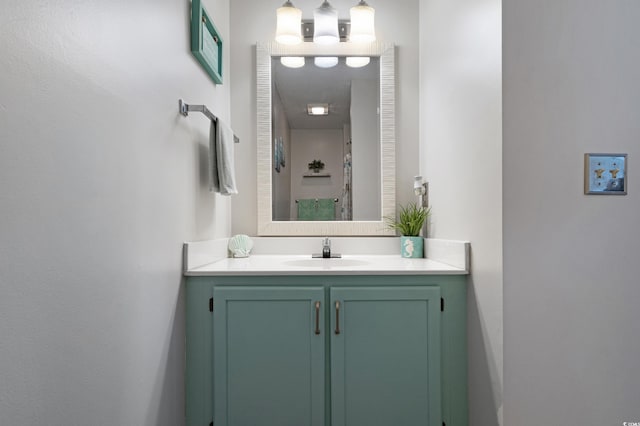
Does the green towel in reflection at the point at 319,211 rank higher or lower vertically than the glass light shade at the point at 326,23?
lower

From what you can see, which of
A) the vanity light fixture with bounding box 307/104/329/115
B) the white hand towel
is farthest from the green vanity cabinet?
the vanity light fixture with bounding box 307/104/329/115

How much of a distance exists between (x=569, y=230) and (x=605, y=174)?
8.9 inches

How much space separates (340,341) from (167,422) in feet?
2.26

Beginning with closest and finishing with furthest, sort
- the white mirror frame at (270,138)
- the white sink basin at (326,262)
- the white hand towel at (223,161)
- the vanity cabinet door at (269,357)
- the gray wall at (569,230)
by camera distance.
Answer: the gray wall at (569,230), the vanity cabinet door at (269,357), the white hand towel at (223,161), the white sink basin at (326,262), the white mirror frame at (270,138)

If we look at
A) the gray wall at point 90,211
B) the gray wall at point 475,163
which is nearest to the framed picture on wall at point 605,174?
the gray wall at point 475,163

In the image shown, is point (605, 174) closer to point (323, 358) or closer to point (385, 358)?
point (385, 358)

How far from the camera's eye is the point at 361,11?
6.47 ft

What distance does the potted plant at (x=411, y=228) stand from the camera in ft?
6.28

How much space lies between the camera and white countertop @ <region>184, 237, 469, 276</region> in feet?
4.71

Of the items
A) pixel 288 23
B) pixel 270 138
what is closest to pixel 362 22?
pixel 288 23

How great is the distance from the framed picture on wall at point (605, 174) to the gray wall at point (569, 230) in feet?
0.08

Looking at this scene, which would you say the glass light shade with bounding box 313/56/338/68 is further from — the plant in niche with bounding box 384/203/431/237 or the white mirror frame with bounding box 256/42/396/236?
the plant in niche with bounding box 384/203/431/237

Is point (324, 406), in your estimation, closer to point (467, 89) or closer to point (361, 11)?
point (467, 89)

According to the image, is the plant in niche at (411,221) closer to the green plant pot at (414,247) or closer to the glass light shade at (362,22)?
the green plant pot at (414,247)
